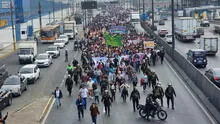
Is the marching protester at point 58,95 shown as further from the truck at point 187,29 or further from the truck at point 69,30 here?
the truck at point 69,30

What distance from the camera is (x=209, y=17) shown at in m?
126

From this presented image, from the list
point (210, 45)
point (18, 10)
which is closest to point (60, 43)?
point (18, 10)

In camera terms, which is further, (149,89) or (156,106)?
(149,89)

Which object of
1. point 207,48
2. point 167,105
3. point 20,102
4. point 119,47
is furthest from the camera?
point 207,48

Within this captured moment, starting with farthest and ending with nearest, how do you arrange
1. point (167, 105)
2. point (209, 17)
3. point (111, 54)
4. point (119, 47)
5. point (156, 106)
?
1. point (209, 17)
2. point (119, 47)
3. point (111, 54)
4. point (167, 105)
5. point (156, 106)

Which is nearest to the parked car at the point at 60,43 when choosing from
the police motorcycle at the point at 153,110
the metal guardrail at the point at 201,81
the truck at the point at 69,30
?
the truck at the point at 69,30

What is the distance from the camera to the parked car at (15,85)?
101 feet

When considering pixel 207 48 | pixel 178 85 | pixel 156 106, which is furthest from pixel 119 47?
pixel 156 106

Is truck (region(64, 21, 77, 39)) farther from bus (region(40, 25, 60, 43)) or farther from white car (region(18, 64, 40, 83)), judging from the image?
white car (region(18, 64, 40, 83))

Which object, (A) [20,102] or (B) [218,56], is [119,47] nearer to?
(B) [218,56]

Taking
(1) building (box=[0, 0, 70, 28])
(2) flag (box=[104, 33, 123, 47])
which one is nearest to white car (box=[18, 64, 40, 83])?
(2) flag (box=[104, 33, 123, 47])

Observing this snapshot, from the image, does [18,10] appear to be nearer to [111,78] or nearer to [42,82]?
[42,82]

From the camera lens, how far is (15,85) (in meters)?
31.0

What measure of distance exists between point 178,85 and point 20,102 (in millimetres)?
10546
